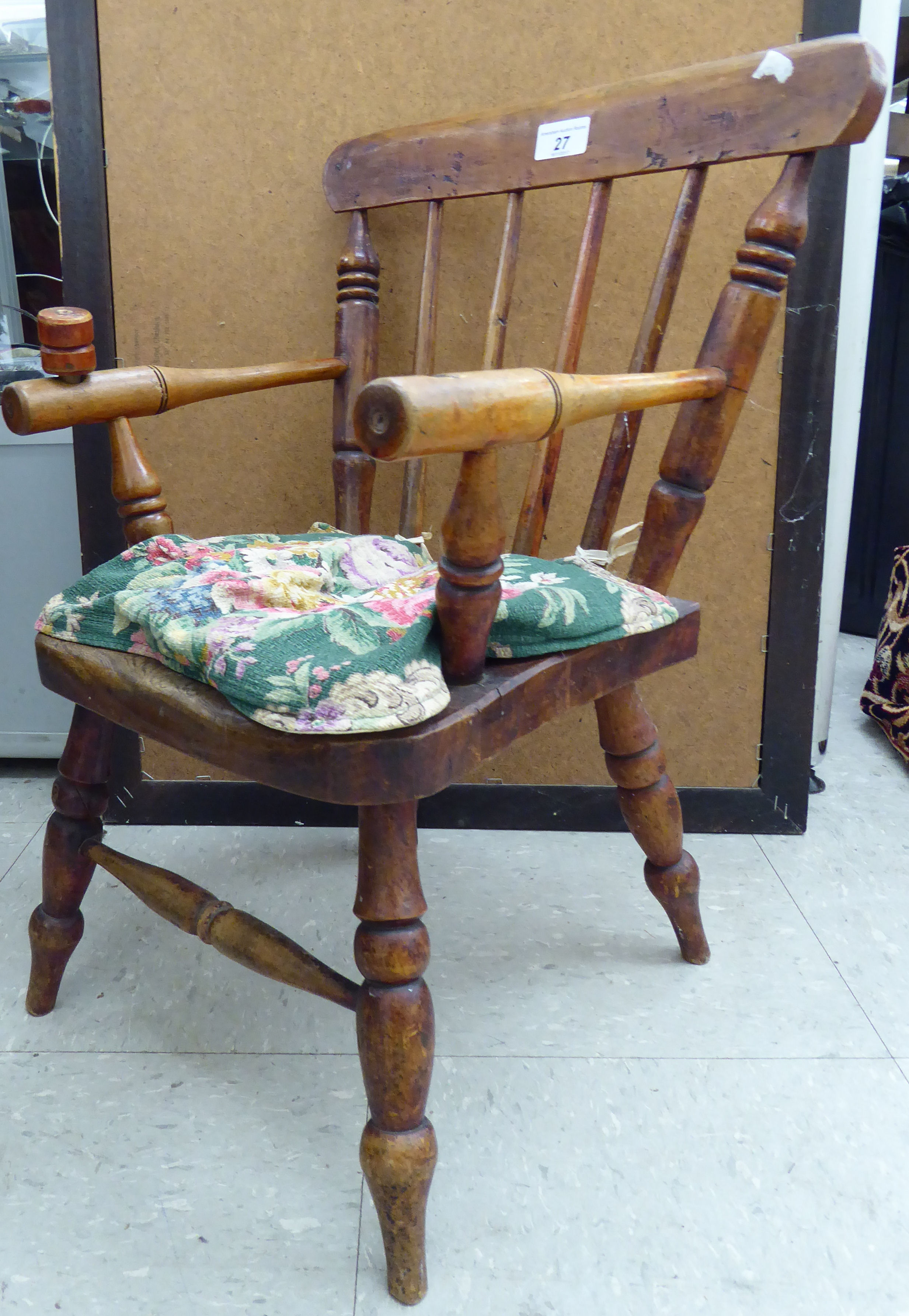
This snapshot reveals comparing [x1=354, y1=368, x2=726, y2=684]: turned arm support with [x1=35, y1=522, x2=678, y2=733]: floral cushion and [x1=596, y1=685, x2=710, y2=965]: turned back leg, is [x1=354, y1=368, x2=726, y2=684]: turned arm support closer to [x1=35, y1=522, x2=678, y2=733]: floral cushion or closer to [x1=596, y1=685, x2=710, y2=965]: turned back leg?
A: [x1=35, y1=522, x2=678, y2=733]: floral cushion

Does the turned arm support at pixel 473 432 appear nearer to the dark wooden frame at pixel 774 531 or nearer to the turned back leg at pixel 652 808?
the turned back leg at pixel 652 808

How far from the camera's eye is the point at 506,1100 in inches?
32.5

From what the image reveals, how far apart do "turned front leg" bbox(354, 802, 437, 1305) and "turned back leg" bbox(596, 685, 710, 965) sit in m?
0.30

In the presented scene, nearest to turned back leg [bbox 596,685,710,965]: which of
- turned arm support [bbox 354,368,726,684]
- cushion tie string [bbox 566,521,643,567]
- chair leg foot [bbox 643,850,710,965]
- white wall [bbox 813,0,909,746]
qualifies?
chair leg foot [bbox 643,850,710,965]

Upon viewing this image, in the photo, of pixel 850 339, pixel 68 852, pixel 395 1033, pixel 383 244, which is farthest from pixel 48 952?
pixel 850 339

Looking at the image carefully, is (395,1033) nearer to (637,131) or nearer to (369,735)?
(369,735)

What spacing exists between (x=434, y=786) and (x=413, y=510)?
443 mm

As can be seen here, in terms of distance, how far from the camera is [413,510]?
39.2 inches

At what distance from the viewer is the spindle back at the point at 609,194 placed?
77 cm

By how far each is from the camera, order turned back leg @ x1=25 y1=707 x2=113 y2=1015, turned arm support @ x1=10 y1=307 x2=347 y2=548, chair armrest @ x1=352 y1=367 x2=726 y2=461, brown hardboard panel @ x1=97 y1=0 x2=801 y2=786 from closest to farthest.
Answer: chair armrest @ x1=352 y1=367 x2=726 y2=461, turned arm support @ x1=10 y1=307 x2=347 y2=548, turned back leg @ x1=25 y1=707 x2=113 y2=1015, brown hardboard panel @ x1=97 y1=0 x2=801 y2=786

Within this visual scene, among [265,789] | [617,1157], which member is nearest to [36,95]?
[265,789]

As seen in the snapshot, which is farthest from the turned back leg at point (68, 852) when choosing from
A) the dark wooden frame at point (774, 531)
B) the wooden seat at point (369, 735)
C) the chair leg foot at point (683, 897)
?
the chair leg foot at point (683, 897)

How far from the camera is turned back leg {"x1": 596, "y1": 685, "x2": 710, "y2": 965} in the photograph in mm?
913

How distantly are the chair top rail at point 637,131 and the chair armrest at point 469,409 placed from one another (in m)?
0.31
